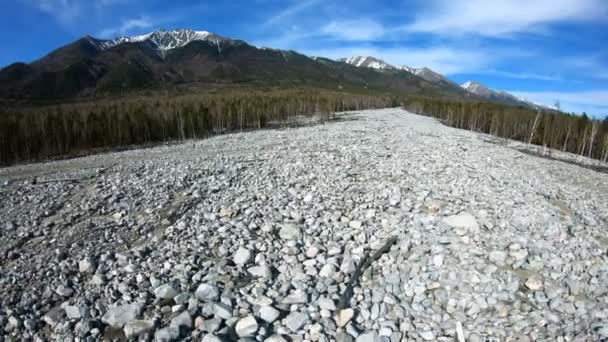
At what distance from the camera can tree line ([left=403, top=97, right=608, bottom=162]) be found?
19.7 metres

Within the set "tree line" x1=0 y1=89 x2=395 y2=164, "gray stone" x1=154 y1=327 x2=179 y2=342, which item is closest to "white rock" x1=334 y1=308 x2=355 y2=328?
"gray stone" x1=154 y1=327 x2=179 y2=342

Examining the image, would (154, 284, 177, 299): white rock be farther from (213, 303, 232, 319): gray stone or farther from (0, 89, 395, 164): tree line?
(0, 89, 395, 164): tree line

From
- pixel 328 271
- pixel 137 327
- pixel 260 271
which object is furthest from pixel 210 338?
pixel 328 271

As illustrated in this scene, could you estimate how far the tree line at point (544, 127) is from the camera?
776 inches

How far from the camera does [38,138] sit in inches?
666

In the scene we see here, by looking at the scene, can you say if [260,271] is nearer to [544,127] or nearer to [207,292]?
[207,292]

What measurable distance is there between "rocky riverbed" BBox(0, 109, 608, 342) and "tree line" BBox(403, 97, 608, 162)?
12177 mm

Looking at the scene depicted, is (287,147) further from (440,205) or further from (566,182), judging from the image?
(566,182)

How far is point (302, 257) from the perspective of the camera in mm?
5996

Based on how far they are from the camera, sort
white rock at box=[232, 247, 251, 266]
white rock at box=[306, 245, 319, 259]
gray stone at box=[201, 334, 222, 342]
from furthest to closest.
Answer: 1. white rock at box=[306, 245, 319, 259]
2. white rock at box=[232, 247, 251, 266]
3. gray stone at box=[201, 334, 222, 342]

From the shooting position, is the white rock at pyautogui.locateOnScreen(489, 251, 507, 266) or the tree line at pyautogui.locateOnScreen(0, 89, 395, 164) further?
the tree line at pyautogui.locateOnScreen(0, 89, 395, 164)

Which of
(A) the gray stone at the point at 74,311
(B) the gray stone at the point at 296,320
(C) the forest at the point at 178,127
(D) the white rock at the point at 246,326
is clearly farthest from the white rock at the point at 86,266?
(C) the forest at the point at 178,127

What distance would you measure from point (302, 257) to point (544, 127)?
22.2 metres

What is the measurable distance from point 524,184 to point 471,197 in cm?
233
